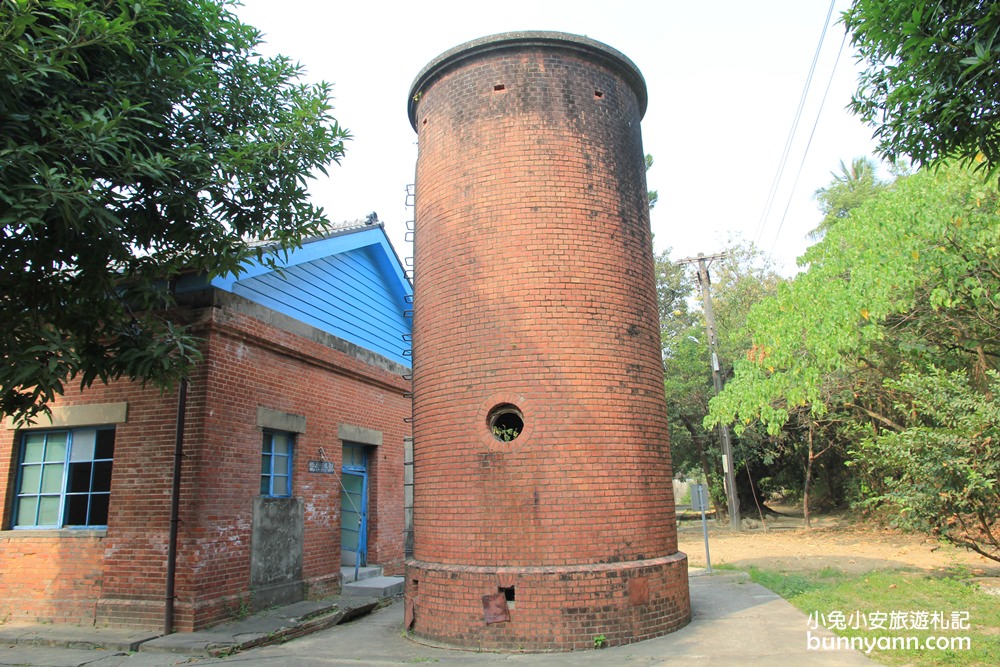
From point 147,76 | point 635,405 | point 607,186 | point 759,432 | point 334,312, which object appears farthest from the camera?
point 759,432

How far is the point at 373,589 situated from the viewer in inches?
461

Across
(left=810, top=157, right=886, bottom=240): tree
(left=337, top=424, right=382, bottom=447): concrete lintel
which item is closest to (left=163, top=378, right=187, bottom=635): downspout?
(left=337, top=424, right=382, bottom=447): concrete lintel

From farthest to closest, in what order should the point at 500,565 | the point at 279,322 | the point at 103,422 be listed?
1. the point at 279,322
2. the point at 103,422
3. the point at 500,565

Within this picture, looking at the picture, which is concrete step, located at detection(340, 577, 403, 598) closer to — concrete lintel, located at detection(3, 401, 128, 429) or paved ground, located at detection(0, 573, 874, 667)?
paved ground, located at detection(0, 573, 874, 667)

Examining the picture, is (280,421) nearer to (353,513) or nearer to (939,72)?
(353,513)

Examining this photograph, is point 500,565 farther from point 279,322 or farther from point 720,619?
point 279,322

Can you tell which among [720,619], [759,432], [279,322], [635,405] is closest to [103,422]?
[279,322]

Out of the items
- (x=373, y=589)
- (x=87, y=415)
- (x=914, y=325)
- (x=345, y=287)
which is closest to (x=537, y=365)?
(x=373, y=589)

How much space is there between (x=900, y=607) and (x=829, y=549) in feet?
32.1

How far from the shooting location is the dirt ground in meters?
14.2

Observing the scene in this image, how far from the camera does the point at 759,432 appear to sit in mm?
26531

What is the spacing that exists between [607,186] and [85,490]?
342 inches

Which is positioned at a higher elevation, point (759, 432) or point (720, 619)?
point (759, 432)

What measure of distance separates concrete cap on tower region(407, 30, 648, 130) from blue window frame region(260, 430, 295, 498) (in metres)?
5.95
